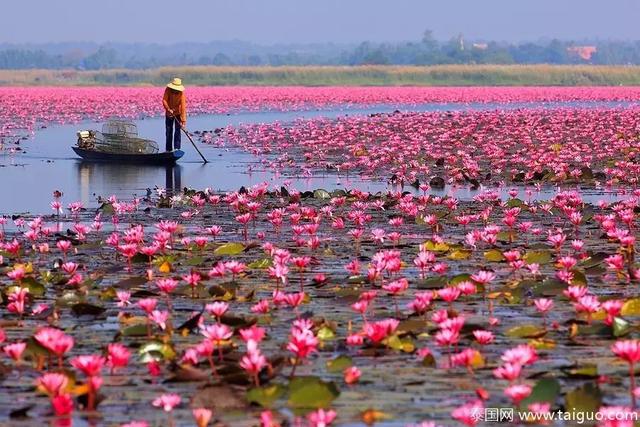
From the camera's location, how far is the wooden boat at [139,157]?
1032 inches

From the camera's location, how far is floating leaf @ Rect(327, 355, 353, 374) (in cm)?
744

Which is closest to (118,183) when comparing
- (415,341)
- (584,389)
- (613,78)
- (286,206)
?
(286,206)

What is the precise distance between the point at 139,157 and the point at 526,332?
742 inches

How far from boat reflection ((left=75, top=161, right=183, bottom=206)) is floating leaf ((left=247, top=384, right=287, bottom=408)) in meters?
12.3

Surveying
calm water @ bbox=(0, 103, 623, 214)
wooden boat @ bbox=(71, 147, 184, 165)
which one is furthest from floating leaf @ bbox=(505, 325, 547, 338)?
wooden boat @ bbox=(71, 147, 184, 165)

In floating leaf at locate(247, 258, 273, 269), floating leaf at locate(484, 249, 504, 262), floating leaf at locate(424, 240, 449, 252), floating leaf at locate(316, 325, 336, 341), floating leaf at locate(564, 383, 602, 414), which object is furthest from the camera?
floating leaf at locate(424, 240, 449, 252)

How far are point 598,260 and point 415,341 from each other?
3400mm

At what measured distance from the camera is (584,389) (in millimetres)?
6527

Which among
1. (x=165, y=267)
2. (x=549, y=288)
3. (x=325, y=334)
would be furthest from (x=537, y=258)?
(x=325, y=334)

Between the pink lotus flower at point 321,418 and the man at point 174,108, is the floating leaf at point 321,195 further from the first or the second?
the pink lotus flower at point 321,418

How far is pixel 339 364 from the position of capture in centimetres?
745

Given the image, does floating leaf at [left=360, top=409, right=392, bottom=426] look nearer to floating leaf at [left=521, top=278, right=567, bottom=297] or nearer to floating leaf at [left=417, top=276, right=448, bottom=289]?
floating leaf at [left=521, top=278, right=567, bottom=297]

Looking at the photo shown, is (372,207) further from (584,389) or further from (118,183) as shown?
(584,389)

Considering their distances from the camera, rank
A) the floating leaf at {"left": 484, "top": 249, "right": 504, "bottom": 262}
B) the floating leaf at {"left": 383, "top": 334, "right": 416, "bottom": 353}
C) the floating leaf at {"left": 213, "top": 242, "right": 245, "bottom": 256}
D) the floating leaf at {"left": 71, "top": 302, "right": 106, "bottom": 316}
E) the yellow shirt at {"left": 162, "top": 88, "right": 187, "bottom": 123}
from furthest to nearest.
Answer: the yellow shirt at {"left": 162, "top": 88, "right": 187, "bottom": 123} < the floating leaf at {"left": 213, "top": 242, "right": 245, "bottom": 256} < the floating leaf at {"left": 484, "top": 249, "right": 504, "bottom": 262} < the floating leaf at {"left": 71, "top": 302, "right": 106, "bottom": 316} < the floating leaf at {"left": 383, "top": 334, "right": 416, "bottom": 353}
